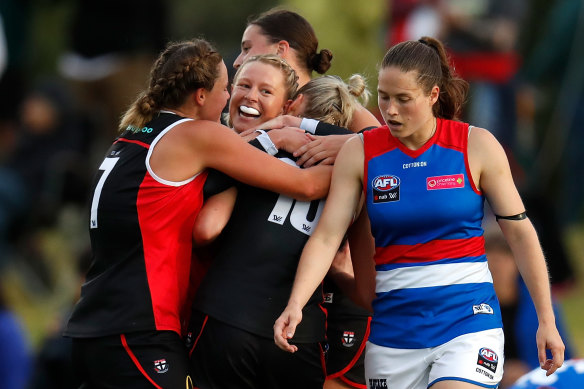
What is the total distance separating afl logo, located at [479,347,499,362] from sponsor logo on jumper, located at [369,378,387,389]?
1.33 feet

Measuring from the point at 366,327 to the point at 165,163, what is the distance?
3.88 feet

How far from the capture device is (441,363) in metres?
4.25

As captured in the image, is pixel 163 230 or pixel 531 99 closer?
pixel 163 230

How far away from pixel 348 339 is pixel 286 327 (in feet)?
2.25

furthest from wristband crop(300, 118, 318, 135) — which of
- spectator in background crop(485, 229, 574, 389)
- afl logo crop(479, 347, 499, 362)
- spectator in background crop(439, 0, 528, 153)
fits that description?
spectator in background crop(439, 0, 528, 153)

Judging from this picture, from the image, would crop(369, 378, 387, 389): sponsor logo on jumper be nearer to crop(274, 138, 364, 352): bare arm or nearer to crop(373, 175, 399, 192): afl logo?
crop(274, 138, 364, 352): bare arm

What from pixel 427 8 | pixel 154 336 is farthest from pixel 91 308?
pixel 427 8

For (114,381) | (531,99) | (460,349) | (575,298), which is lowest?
(575,298)

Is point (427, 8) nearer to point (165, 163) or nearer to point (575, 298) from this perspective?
point (575, 298)

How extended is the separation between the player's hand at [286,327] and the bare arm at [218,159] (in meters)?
0.51

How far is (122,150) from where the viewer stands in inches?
180

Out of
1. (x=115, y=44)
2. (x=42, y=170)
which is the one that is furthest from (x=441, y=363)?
(x=115, y=44)

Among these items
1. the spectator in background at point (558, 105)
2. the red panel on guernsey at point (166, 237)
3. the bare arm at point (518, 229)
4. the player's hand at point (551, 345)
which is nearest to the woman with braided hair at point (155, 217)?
the red panel on guernsey at point (166, 237)

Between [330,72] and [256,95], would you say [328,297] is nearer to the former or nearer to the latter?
[256,95]
